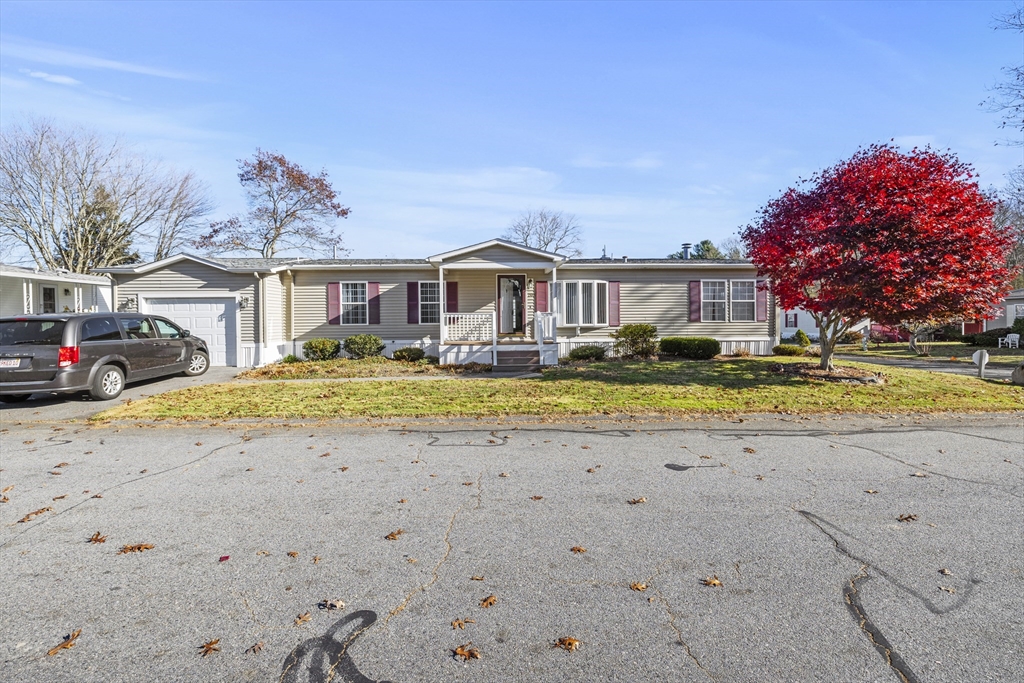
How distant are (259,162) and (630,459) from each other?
35.5m

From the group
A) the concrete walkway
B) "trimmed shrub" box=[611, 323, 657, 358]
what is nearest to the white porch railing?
"trimmed shrub" box=[611, 323, 657, 358]

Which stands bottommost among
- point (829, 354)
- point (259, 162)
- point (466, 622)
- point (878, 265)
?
point (466, 622)

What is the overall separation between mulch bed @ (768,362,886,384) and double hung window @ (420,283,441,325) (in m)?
10.5

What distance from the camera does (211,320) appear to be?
17.6 metres

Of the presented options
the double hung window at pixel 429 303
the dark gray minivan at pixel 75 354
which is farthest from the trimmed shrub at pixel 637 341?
the dark gray minivan at pixel 75 354

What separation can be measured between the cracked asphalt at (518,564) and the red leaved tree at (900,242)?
187 inches

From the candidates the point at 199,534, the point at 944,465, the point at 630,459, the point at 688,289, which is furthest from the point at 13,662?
the point at 688,289

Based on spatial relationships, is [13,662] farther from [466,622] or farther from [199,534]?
[466,622]

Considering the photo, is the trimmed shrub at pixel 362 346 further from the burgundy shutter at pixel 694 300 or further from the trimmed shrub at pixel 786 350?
the trimmed shrub at pixel 786 350

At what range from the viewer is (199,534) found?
13.8ft

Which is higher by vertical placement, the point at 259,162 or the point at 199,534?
the point at 259,162

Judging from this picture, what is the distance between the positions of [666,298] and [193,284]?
15.0 meters

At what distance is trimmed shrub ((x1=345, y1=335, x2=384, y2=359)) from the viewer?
1834 centimetres

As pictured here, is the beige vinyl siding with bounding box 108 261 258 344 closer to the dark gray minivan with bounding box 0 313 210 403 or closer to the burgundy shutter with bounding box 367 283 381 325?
the burgundy shutter with bounding box 367 283 381 325
